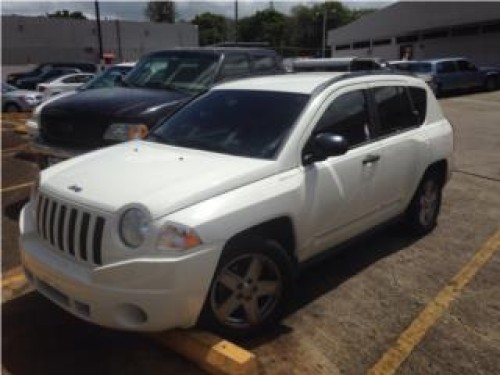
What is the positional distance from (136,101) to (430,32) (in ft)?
130

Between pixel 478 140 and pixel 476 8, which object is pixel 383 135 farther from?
pixel 476 8

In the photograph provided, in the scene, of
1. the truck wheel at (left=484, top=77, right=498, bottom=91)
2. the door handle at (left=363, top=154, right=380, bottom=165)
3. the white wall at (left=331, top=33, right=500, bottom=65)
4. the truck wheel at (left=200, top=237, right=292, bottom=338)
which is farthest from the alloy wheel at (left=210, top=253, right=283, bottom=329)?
the white wall at (left=331, top=33, right=500, bottom=65)

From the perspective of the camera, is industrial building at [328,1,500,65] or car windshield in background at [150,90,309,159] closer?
car windshield in background at [150,90,309,159]

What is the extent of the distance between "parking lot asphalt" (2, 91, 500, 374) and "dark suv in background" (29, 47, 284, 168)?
1274 mm

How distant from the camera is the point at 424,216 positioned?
5992 mm

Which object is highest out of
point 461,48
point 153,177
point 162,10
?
point 162,10

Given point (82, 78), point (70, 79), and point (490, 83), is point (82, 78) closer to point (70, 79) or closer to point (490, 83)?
point (70, 79)

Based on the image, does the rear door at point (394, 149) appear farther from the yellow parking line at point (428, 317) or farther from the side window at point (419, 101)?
the yellow parking line at point (428, 317)

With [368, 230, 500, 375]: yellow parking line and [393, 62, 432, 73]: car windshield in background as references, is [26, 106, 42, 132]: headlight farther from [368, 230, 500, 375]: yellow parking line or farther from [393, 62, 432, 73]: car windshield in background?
[393, 62, 432, 73]: car windshield in background

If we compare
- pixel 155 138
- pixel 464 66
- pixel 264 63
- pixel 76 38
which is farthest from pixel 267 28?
pixel 155 138

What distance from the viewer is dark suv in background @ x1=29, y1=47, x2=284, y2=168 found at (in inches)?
263

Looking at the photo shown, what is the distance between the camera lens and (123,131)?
260 inches

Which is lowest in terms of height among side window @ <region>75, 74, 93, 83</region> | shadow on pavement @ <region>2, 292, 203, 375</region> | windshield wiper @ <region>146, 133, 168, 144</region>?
shadow on pavement @ <region>2, 292, 203, 375</region>

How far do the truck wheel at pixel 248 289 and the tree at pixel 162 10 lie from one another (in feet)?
373
